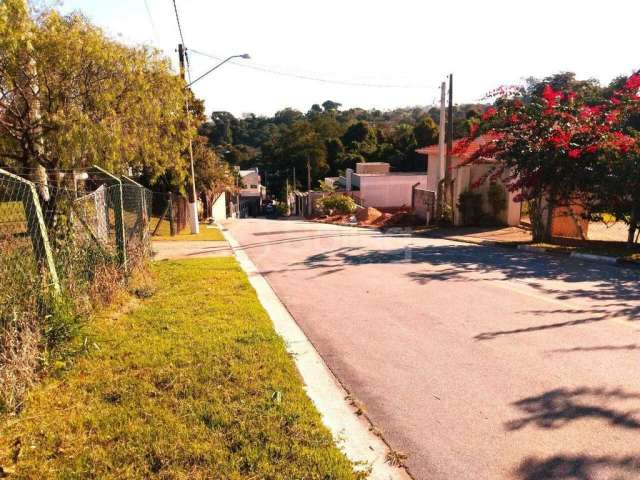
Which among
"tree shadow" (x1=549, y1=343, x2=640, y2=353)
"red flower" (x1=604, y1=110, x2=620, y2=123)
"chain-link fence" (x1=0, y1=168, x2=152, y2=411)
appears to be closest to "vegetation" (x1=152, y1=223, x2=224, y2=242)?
"chain-link fence" (x1=0, y1=168, x2=152, y2=411)

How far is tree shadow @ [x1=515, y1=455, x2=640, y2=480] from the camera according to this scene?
10.1ft

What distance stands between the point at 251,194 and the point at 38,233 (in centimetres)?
6764

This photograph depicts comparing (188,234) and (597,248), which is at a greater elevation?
(188,234)

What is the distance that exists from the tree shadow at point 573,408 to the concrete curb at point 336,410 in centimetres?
109

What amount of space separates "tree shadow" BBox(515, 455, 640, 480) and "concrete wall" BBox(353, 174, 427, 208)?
35387mm

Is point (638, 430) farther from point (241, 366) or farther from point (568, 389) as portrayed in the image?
point (241, 366)

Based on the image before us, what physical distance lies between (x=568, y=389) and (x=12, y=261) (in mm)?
5425

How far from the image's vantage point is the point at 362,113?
11919 centimetres

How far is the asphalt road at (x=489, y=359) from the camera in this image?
337 centimetres

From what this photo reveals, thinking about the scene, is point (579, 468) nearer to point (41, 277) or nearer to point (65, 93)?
point (41, 277)

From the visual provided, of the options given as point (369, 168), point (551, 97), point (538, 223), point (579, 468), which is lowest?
point (579, 468)

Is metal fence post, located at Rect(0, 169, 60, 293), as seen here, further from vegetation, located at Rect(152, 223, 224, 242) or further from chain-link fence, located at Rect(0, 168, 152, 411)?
vegetation, located at Rect(152, 223, 224, 242)

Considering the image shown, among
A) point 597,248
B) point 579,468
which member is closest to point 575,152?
point 597,248

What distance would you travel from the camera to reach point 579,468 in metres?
3.16
